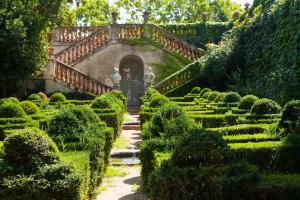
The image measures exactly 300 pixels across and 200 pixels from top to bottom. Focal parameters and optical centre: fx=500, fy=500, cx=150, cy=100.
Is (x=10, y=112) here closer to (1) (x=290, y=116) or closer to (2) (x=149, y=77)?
(1) (x=290, y=116)


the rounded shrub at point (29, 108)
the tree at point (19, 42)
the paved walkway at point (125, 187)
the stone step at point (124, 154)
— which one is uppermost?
the tree at point (19, 42)

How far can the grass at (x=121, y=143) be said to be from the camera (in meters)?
15.5

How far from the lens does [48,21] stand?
82.2ft

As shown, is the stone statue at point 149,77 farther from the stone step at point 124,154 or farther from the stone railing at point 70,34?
the stone step at point 124,154

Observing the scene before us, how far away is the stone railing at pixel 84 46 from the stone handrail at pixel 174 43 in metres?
2.81

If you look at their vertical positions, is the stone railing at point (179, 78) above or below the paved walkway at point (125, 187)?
above

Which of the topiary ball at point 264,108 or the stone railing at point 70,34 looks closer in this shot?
the topiary ball at point 264,108

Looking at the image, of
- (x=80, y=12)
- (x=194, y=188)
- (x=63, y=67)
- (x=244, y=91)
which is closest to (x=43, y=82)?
(x=63, y=67)

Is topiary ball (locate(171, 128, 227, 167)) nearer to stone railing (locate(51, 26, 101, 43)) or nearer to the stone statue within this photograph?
the stone statue

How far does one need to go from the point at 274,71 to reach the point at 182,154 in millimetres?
16026

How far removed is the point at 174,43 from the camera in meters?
30.2

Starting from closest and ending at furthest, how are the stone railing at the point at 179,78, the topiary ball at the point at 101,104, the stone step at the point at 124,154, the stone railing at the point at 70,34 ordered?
the stone step at the point at 124,154 → the topiary ball at the point at 101,104 → the stone railing at the point at 179,78 → the stone railing at the point at 70,34

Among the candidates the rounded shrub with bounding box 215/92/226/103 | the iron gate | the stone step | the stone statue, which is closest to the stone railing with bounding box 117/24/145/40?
the iron gate

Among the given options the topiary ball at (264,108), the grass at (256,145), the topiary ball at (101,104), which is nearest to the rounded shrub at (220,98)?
the topiary ball at (101,104)
